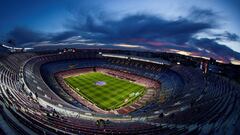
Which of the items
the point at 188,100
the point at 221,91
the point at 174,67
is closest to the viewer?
the point at 188,100

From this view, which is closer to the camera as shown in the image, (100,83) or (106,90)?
(106,90)

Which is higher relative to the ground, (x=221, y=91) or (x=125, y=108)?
(x=221, y=91)

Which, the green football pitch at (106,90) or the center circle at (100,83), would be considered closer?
the green football pitch at (106,90)

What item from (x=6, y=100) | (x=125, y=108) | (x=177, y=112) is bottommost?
(x=125, y=108)

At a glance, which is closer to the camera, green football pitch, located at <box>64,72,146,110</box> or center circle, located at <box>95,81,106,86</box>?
green football pitch, located at <box>64,72,146,110</box>

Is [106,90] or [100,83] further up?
[100,83]

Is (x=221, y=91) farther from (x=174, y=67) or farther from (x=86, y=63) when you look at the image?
(x=86, y=63)

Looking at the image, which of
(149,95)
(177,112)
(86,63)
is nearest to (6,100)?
(177,112)

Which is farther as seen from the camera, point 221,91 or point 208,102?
point 221,91
